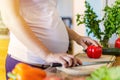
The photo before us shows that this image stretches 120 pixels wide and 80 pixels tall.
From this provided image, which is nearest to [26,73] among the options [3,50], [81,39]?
[81,39]

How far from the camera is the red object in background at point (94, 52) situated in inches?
51.7

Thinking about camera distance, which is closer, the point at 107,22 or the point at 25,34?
the point at 25,34

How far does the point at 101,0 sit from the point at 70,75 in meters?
1.16

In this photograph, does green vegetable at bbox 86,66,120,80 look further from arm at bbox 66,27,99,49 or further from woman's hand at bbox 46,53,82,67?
arm at bbox 66,27,99,49

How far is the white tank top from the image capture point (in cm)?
119

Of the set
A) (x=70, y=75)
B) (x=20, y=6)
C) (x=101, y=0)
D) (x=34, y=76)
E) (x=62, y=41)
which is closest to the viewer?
(x=34, y=76)

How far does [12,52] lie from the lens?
1.24 metres

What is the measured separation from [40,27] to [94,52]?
11.0 inches

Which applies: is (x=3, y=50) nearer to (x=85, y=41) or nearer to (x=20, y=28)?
(x=85, y=41)

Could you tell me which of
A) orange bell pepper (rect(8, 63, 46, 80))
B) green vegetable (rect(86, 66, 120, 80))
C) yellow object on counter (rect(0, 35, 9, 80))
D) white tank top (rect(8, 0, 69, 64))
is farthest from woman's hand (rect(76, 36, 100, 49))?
yellow object on counter (rect(0, 35, 9, 80))

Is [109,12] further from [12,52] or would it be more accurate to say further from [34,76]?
[34,76]

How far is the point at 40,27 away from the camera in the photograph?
3.99 feet

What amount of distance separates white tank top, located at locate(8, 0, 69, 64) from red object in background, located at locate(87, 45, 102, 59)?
145 mm

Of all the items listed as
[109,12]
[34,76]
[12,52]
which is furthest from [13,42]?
[109,12]
